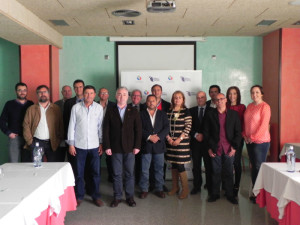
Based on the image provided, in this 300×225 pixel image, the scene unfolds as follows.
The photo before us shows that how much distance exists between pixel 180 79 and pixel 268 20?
172 centimetres

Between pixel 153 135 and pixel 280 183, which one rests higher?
pixel 153 135

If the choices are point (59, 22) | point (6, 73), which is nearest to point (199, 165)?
point (59, 22)

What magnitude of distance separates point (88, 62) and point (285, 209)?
4.48 m

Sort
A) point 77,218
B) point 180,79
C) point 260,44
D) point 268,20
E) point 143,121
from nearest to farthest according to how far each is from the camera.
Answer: point 77,218, point 143,121, point 268,20, point 180,79, point 260,44

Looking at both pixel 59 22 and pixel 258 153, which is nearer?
pixel 258 153

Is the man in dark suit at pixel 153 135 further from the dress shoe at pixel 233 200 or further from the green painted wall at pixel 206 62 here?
the green painted wall at pixel 206 62

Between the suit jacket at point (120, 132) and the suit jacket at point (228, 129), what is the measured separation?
0.97 m

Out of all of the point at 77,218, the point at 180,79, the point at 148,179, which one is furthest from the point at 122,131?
the point at 180,79

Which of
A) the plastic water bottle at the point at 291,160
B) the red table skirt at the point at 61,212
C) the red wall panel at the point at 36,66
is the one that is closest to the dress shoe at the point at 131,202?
the red table skirt at the point at 61,212

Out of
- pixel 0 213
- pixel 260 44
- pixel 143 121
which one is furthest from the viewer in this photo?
pixel 260 44

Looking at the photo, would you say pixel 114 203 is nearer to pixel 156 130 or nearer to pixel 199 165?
pixel 156 130

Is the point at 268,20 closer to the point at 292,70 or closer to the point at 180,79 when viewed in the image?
the point at 292,70

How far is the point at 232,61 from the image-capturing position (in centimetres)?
582

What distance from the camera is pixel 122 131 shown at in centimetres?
353
